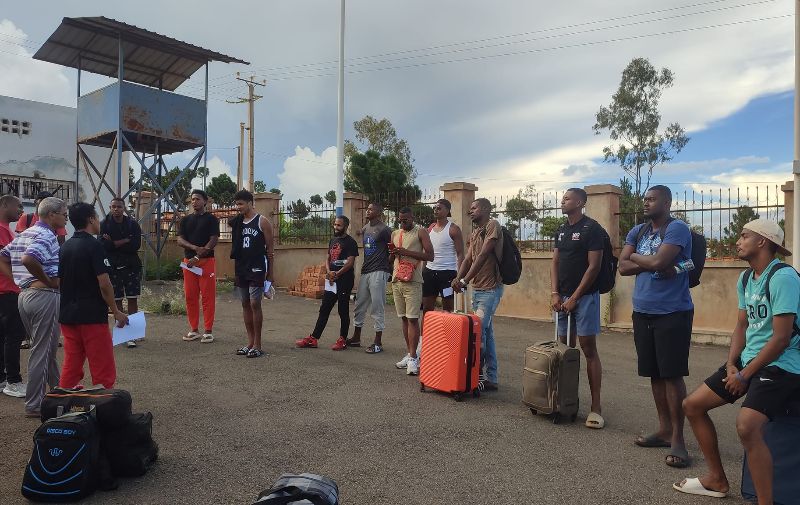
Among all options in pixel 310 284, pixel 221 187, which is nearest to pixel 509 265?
pixel 310 284

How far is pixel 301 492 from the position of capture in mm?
2686

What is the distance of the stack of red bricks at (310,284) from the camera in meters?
15.2

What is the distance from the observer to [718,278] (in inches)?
428

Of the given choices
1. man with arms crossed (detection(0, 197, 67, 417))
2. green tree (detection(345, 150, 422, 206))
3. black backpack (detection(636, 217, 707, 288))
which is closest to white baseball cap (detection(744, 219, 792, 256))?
black backpack (detection(636, 217, 707, 288))

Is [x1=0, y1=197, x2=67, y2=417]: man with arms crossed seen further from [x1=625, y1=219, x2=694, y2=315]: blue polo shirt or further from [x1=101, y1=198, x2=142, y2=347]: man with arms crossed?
[x1=625, y1=219, x2=694, y2=315]: blue polo shirt

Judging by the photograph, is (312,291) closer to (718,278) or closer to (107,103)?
(107,103)

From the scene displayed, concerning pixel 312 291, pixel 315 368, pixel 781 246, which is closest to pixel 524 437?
pixel 781 246

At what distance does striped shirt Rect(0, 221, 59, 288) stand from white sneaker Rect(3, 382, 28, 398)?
1211 mm

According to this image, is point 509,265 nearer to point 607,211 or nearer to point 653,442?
point 653,442

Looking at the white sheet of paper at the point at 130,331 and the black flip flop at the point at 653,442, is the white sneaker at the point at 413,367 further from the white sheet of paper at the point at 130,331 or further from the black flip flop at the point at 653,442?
the white sheet of paper at the point at 130,331

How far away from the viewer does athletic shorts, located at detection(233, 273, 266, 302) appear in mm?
7652

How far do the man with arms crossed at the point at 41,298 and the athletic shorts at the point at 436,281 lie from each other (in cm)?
380

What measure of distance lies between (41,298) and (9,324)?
0.92 meters

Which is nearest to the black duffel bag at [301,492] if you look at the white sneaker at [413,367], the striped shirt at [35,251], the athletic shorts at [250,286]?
the striped shirt at [35,251]
